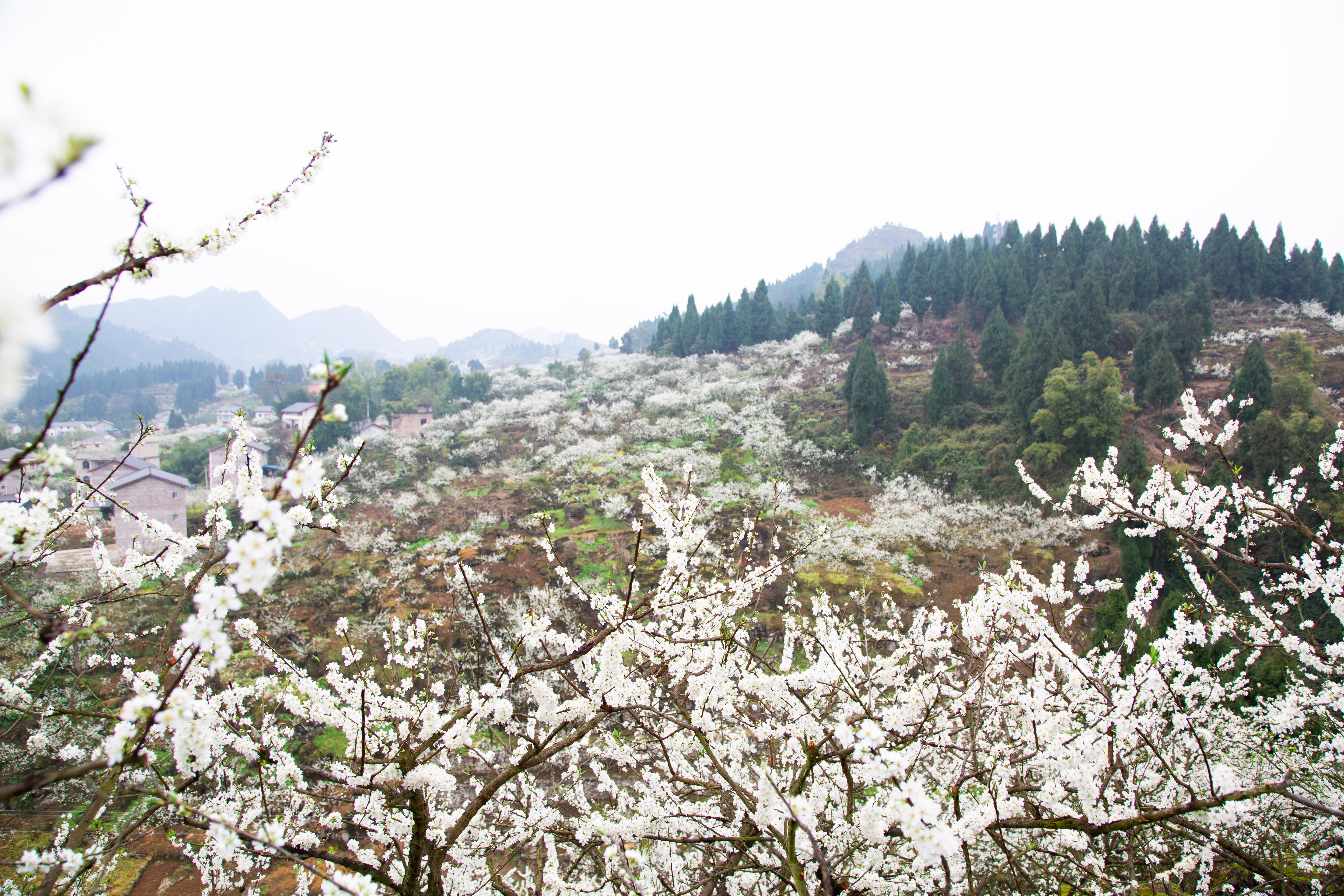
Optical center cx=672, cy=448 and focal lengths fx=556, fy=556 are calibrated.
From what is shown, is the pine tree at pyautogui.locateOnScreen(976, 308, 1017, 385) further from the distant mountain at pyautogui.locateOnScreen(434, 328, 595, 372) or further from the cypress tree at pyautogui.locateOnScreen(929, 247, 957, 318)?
the distant mountain at pyautogui.locateOnScreen(434, 328, 595, 372)

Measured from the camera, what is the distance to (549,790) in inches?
288

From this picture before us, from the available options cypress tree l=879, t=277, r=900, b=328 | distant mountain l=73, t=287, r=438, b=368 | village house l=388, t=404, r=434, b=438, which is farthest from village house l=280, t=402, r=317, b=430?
distant mountain l=73, t=287, r=438, b=368

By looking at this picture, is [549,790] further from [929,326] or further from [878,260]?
[878,260]

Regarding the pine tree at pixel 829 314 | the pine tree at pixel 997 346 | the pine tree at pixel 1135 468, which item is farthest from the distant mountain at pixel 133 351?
Answer: the pine tree at pixel 1135 468

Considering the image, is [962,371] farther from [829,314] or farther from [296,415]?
[296,415]

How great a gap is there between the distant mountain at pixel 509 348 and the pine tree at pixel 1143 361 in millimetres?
87288

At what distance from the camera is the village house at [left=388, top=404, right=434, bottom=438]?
37.1 m

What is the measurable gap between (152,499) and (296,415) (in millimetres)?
17457

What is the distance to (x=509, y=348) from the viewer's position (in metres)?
136

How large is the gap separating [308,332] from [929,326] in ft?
673

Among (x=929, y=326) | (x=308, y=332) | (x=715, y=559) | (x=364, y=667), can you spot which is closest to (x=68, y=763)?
(x=364, y=667)

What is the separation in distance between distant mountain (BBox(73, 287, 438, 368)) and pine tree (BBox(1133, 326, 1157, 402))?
142997mm

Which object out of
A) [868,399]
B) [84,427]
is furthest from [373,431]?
[84,427]

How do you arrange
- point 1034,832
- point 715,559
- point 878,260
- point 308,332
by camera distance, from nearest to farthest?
point 1034,832, point 715,559, point 878,260, point 308,332
